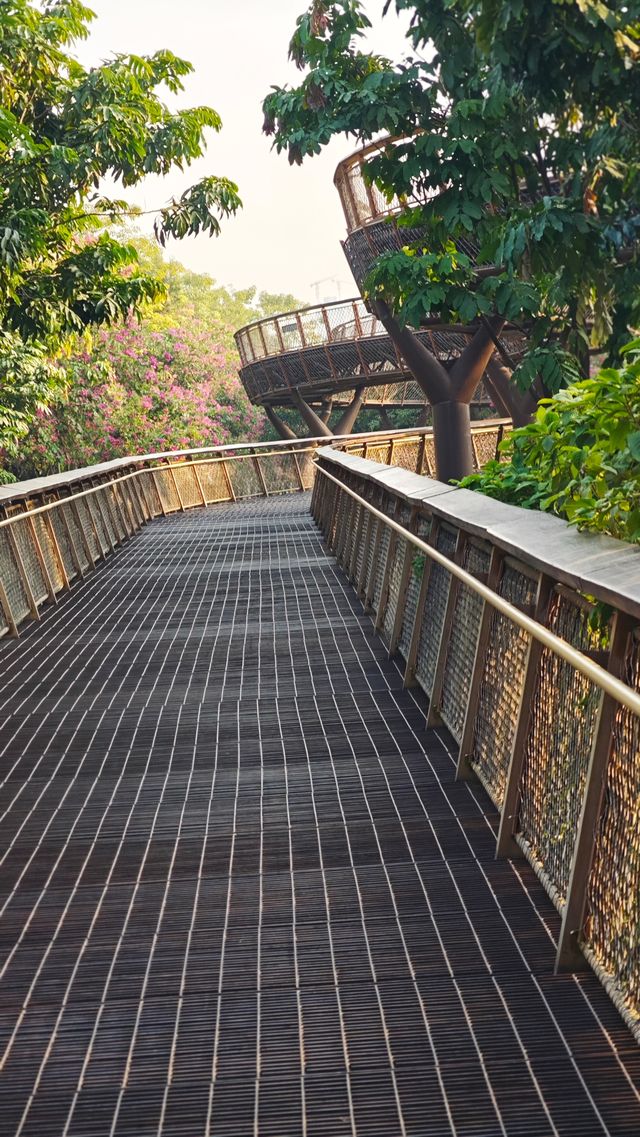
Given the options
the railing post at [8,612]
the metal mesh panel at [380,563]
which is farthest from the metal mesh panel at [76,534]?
the metal mesh panel at [380,563]

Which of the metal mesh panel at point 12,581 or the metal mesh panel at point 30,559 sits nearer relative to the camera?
the metal mesh panel at point 12,581

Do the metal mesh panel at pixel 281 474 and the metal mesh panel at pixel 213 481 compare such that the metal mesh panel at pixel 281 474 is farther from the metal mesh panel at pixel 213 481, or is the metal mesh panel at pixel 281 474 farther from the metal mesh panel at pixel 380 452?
the metal mesh panel at pixel 380 452

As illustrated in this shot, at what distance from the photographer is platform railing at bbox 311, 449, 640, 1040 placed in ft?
11.4

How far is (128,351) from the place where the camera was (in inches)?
1491

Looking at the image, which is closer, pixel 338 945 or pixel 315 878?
pixel 338 945

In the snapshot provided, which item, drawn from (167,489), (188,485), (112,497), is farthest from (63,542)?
(188,485)

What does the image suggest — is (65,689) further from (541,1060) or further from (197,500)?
(197,500)

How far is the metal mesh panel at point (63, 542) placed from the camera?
13.6 meters

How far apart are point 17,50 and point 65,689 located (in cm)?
1057

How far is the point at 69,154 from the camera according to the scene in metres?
15.2

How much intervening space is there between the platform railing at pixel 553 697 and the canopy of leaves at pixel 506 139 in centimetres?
330

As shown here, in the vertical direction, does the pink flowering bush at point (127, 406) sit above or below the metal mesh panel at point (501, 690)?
below

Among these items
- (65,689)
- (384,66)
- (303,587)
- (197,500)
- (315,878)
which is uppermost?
(384,66)

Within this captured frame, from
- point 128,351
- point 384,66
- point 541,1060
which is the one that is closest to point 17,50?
point 384,66
